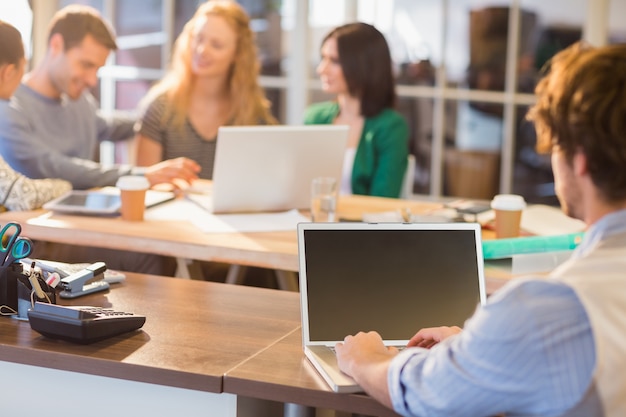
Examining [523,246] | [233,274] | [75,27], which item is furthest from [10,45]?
[523,246]

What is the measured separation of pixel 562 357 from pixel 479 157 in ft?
11.0

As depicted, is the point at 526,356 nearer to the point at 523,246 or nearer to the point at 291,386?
the point at 291,386

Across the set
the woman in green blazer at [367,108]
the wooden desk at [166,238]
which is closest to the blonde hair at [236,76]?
the woman in green blazer at [367,108]

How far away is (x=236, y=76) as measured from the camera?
3906 mm

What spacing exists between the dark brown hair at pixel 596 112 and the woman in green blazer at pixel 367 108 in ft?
7.69

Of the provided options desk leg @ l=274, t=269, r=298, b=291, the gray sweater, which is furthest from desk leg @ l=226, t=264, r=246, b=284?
the gray sweater

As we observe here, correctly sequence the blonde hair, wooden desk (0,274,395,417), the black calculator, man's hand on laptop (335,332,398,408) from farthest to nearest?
the blonde hair, the black calculator, wooden desk (0,274,395,417), man's hand on laptop (335,332,398,408)

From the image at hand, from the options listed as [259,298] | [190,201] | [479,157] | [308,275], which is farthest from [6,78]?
[479,157]

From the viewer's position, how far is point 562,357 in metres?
1.29

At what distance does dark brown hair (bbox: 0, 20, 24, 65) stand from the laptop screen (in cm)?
141

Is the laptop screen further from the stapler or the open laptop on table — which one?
the open laptop on table

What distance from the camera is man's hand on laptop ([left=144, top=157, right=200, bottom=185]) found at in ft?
10.6

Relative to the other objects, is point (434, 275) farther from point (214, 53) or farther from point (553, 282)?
point (214, 53)

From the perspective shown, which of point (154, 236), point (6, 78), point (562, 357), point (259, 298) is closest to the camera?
point (562, 357)
